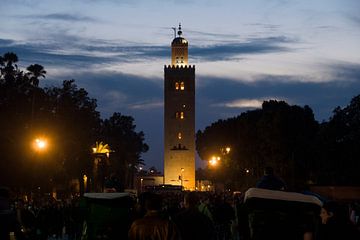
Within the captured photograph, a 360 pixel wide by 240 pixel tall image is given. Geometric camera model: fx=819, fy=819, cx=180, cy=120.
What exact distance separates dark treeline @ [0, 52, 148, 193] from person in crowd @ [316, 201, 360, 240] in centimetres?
4193

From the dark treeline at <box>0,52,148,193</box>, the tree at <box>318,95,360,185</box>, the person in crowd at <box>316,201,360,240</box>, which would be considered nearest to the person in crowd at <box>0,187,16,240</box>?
the person in crowd at <box>316,201,360,240</box>

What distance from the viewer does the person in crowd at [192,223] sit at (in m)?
12.3

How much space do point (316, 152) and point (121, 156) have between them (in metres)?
60.1

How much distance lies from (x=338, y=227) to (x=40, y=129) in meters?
59.5

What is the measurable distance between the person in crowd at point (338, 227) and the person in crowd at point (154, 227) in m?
1.75

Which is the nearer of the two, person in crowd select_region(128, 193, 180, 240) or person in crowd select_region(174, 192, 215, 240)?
person in crowd select_region(128, 193, 180, 240)

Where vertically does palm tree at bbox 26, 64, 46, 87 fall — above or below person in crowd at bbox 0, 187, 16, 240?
above

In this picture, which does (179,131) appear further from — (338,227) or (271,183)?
(338,227)

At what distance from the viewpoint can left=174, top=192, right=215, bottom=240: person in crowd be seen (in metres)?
12.3

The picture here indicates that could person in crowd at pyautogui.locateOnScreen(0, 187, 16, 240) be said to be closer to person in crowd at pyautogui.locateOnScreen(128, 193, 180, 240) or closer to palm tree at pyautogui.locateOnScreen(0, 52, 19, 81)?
person in crowd at pyautogui.locateOnScreen(128, 193, 180, 240)

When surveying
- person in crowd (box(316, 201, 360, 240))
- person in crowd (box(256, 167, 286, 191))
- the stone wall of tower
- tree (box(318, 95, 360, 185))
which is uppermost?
the stone wall of tower

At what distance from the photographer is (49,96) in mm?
76812

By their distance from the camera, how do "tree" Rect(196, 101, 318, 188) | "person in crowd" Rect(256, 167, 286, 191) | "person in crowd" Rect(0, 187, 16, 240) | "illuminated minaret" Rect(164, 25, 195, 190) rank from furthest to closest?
"illuminated minaret" Rect(164, 25, 195, 190) → "tree" Rect(196, 101, 318, 188) → "person in crowd" Rect(256, 167, 286, 191) → "person in crowd" Rect(0, 187, 16, 240)

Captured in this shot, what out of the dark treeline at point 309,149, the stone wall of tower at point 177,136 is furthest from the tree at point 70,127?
the stone wall of tower at point 177,136
